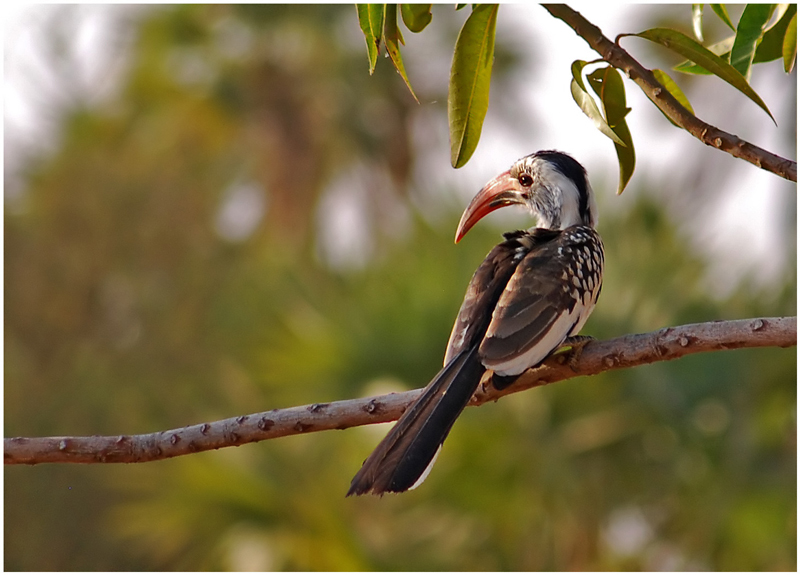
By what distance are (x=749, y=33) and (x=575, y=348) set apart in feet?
2.95

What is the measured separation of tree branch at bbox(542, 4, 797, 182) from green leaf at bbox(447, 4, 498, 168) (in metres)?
0.20

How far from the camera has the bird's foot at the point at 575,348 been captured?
8.74 ft

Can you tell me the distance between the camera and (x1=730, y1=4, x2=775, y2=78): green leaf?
7.77 ft

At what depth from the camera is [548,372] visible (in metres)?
2.72

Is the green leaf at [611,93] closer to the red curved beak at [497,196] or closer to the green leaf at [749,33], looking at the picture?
the green leaf at [749,33]

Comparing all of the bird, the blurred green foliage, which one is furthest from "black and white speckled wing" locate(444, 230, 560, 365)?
the blurred green foliage

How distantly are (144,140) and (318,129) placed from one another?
4.33 metres

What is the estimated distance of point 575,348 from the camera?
2.73m

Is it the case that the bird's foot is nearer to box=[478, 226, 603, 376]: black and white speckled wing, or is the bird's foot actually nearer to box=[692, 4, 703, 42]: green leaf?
box=[478, 226, 603, 376]: black and white speckled wing

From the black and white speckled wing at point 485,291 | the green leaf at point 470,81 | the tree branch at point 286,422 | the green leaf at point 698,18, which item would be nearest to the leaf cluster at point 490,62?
the green leaf at point 470,81

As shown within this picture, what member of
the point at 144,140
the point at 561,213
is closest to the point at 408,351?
the point at 561,213

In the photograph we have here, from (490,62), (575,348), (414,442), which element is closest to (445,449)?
(575,348)

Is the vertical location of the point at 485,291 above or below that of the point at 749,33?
below

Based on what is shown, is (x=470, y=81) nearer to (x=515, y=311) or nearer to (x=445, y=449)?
(x=515, y=311)
